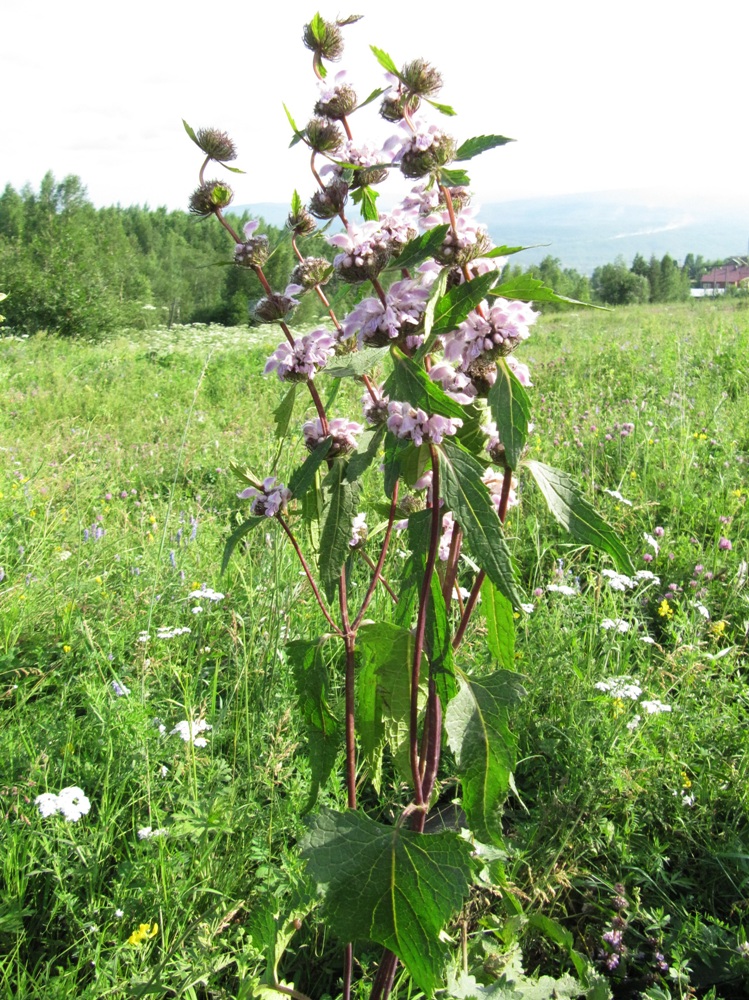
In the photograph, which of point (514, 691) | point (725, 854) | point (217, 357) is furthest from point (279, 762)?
point (217, 357)

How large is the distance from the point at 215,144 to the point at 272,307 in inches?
11.8

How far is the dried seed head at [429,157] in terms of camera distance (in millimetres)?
930

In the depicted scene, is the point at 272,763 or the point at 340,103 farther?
the point at 272,763

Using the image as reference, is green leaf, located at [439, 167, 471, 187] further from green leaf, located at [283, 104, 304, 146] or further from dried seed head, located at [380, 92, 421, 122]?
green leaf, located at [283, 104, 304, 146]

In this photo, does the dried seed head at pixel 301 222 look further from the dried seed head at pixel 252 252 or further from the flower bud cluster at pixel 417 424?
the flower bud cluster at pixel 417 424

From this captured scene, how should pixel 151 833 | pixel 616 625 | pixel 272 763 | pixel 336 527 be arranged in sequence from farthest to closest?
1. pixel 616 625
2. pixel 272 763
3. pixel 151 833
4. pixel 336 527

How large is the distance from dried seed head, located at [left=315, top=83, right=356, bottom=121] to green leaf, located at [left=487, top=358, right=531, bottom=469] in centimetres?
51

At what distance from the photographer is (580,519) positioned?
38.8 inches

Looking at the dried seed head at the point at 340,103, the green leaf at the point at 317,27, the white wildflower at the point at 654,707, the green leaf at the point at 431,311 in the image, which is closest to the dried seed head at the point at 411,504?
the green leaf at the point at 431,311

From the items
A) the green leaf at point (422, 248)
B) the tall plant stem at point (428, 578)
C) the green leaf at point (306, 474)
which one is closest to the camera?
the green leaf at point (422, 248)

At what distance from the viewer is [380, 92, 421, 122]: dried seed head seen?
97 cm

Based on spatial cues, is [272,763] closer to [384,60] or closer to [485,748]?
[485,748]

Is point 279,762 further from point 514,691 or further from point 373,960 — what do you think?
point 514,691

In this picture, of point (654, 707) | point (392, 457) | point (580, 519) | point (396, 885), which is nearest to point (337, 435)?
point (392, 457)
